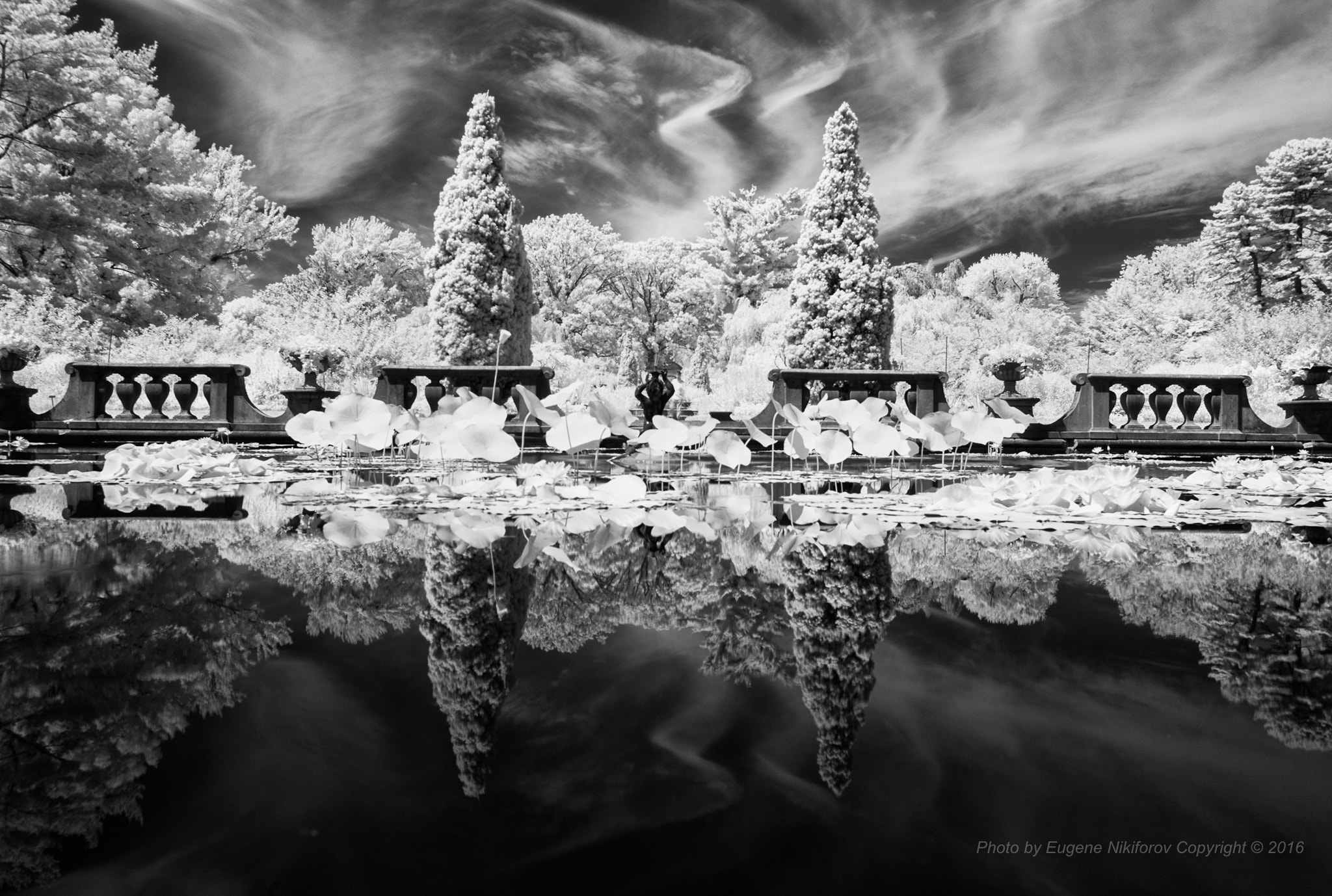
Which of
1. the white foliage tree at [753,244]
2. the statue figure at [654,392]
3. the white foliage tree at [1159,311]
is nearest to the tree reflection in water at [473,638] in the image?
the statue figure at [654,392]

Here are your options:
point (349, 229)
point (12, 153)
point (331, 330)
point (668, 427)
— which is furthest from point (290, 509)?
point (349, 229)

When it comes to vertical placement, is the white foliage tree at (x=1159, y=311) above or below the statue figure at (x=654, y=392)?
above

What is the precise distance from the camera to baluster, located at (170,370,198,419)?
630cm

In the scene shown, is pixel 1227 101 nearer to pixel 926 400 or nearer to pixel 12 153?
pixel 926 400

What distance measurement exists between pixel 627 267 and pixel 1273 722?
21.1m

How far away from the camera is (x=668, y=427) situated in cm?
261

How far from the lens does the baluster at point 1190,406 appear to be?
676 centimetres

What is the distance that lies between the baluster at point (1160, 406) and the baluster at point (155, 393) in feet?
29.1

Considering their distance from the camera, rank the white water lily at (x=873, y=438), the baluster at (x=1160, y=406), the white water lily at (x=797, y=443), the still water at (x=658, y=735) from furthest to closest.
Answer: the baluster at (x=1160, y=406), the white water lily at (x=797, y=443), the white water lily at (x=873, y=438), the still water at (x=658, y=735)

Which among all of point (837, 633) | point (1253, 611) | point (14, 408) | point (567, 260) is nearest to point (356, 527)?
point (837, 633)

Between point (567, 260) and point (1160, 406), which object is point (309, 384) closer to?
point (1160, 406)

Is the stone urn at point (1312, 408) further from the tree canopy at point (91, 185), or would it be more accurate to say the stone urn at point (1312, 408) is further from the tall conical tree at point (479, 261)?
the tree canopy at point (91, 185)

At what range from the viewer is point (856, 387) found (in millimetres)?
7301

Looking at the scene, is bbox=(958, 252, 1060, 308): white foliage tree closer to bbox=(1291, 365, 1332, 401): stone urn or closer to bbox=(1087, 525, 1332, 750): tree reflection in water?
bbox=(1291, 365, 1332, 401): stone urn
